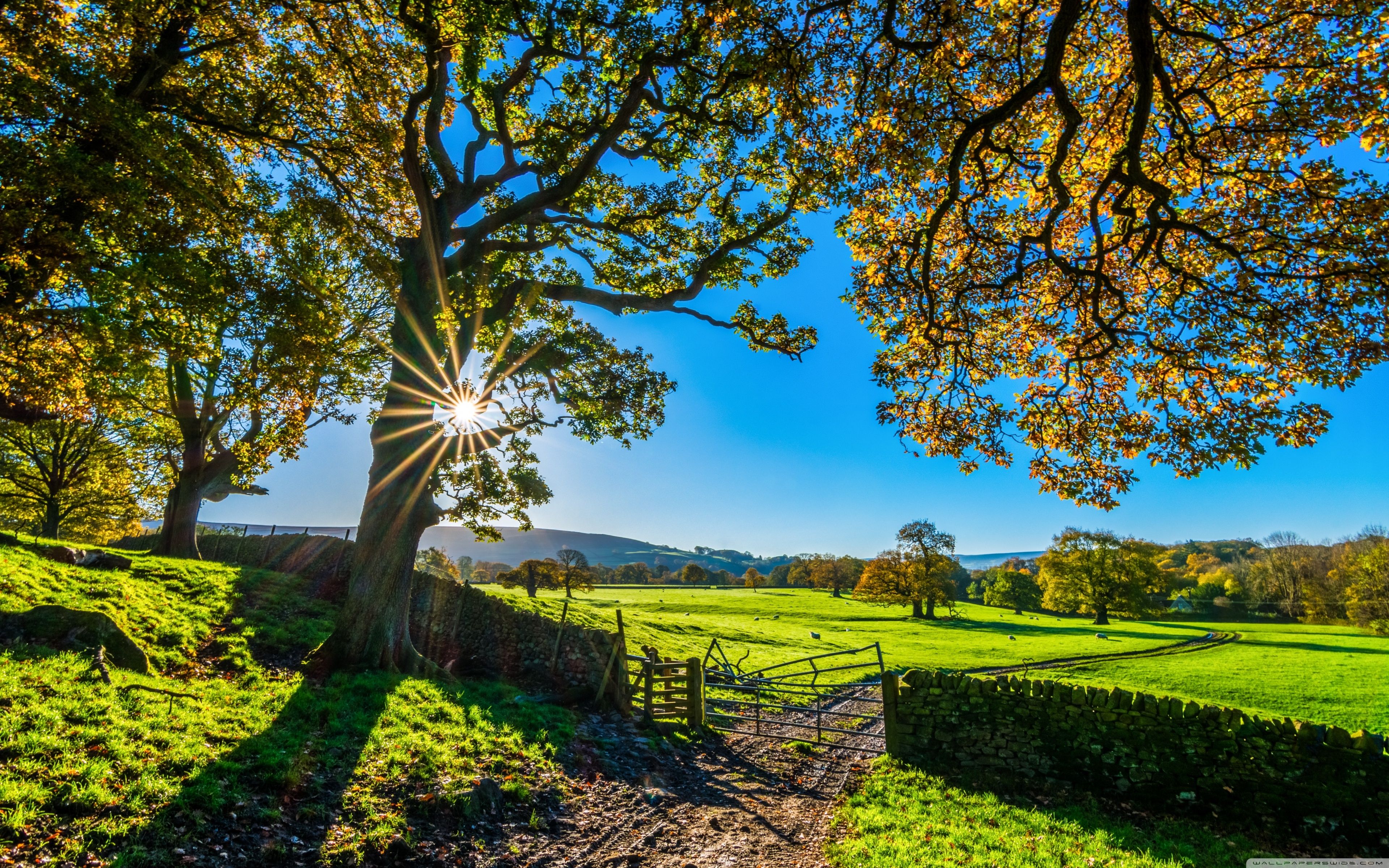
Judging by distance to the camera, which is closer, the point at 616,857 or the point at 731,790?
the point at 616,857

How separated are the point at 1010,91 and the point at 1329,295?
5459 mm

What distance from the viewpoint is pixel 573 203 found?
15523 mm

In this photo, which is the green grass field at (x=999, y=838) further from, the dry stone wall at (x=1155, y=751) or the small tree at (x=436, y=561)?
the small tree at (x=436, y=561)

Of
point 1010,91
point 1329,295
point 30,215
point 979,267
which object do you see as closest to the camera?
point 1329,295

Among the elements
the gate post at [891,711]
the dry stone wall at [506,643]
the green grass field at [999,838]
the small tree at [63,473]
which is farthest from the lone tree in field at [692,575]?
the green grass field at [999,838]

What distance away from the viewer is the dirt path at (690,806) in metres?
6.88

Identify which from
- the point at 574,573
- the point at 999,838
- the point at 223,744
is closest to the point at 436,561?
the point at 574,573

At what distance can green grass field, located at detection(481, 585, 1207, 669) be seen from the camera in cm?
2927

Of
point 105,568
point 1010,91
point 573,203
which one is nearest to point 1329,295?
point 1010,91

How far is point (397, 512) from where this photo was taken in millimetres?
12516

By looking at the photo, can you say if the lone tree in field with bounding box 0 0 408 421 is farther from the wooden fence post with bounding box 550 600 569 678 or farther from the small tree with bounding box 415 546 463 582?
the small tree with bounding box 415 546 463 582

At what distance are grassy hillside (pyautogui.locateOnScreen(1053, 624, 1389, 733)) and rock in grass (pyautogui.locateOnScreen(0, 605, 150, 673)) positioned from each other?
31.2m

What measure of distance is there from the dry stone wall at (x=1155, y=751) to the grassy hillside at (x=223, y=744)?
8.37m

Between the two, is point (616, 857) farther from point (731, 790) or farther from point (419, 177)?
point (419, 177)
